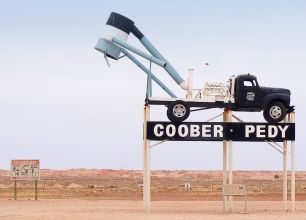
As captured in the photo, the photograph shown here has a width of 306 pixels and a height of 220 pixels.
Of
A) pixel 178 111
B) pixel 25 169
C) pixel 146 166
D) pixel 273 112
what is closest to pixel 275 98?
pixel 273 112

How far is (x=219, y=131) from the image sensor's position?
36.2 m

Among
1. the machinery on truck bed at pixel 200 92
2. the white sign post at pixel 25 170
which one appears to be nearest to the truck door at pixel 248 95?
the machinery on truck bed at pixel 200 92

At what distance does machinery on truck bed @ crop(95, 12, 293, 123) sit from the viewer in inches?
1419

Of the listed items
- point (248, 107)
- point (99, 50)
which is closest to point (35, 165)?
point (99, 50)

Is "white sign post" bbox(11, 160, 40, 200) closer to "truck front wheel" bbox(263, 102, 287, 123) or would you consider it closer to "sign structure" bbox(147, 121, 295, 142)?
"sign structure" bbox(147, 121, 295, 142)

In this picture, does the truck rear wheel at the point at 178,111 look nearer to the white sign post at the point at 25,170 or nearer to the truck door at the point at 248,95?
the truck door at the point at 248,95

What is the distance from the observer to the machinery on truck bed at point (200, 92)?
36.0 m

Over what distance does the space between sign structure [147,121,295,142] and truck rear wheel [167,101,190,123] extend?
0.85 ft

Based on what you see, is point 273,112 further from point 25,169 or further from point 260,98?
point 25,169

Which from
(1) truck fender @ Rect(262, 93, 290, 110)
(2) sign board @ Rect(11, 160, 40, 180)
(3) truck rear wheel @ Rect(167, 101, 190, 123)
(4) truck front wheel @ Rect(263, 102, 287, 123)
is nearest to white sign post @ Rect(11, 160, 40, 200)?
(2) sign board @ Rect(11, 160, 40, 180)

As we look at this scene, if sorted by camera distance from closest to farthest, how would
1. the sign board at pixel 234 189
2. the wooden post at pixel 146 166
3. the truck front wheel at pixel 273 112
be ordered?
1. the wooden post at pixel 146 166
2. the sign board at pixel 234 189
3. the truck front wheel at pixel 273 112

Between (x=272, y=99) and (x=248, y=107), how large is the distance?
1.26m

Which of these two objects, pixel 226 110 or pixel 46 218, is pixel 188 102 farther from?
pixel 46 218

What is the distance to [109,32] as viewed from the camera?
120ft
